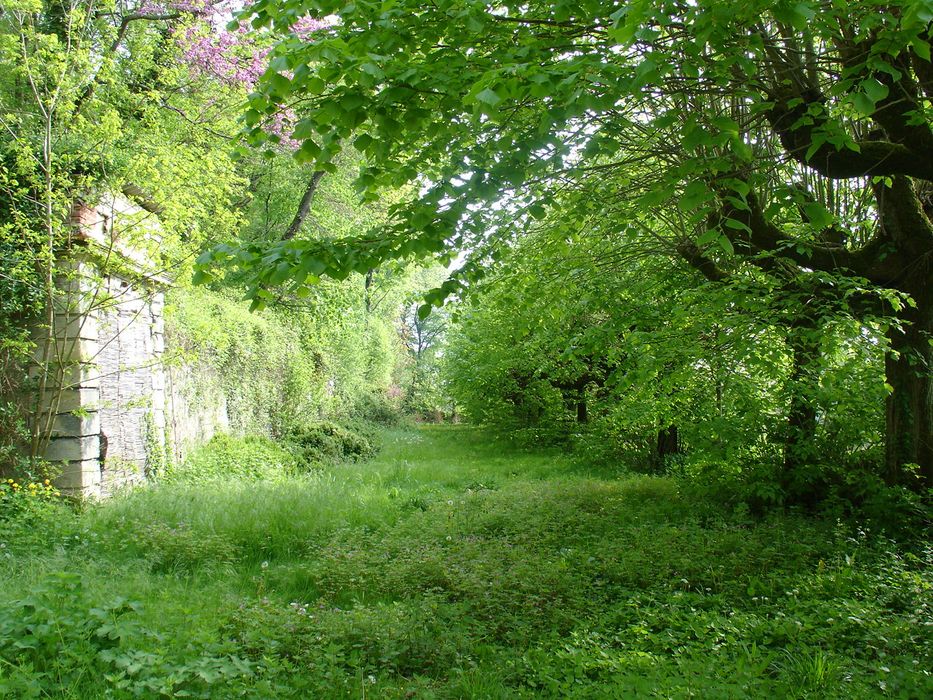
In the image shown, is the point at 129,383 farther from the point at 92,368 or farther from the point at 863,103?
the point at 863,103

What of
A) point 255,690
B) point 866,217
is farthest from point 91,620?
point 866,217

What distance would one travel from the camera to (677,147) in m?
6.07

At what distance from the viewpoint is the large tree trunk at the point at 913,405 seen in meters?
6.52

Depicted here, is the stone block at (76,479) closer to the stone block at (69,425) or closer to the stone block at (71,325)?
the stone block at (69,425)

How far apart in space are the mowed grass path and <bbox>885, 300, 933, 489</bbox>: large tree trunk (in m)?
1.11

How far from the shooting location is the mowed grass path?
3.44 m

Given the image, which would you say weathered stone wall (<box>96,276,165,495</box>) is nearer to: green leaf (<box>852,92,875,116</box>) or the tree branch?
the tree branch

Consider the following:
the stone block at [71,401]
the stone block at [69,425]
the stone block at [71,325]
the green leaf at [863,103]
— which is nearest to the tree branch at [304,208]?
the stone block at [71,325]

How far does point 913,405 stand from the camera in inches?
262

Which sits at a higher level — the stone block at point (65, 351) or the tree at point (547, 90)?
the tree at point (547, 90)

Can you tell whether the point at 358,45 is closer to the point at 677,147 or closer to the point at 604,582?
the point at 677,147

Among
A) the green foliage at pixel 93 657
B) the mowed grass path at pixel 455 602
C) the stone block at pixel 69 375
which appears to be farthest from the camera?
the stone block at pixel 69 375

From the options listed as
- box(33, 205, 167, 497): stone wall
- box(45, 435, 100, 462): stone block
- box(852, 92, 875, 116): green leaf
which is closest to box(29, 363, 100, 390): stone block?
box(33, 205, 167, 497): stone wall

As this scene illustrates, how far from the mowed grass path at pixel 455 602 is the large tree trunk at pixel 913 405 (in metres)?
1.11
